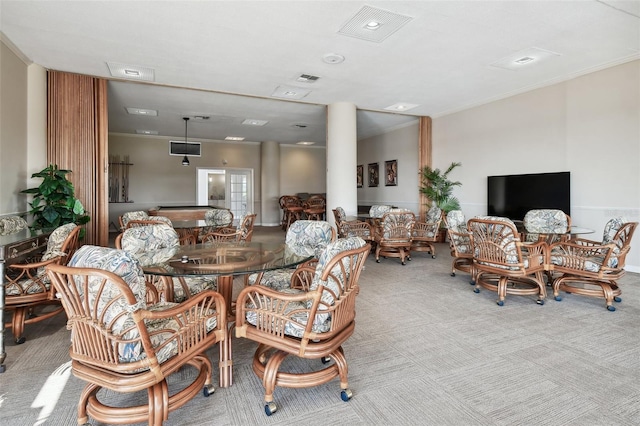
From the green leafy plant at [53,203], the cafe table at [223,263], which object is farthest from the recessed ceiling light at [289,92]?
the cafe table at [223,263]

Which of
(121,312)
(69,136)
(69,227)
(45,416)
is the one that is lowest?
(45,416)

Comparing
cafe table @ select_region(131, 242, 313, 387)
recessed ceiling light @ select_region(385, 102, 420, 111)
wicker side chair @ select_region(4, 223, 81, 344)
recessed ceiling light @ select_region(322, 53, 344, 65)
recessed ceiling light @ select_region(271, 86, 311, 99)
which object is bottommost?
wicker side chair @ select_region(4, 223, 81, 344)

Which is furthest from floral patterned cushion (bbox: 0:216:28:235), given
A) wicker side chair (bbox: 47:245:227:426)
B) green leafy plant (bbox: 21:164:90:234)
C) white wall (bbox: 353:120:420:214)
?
white wall (bbox: 353:120:420:214)

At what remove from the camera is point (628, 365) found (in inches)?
94.5

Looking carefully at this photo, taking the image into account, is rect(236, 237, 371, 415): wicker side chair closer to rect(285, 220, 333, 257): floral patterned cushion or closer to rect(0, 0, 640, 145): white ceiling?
rect(285, 220, 333, 257): floral patterned cushion

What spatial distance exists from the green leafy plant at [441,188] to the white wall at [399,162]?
501mm

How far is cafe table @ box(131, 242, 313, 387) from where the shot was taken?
2.01 meters

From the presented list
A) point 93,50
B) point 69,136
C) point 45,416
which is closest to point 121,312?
point 45,416

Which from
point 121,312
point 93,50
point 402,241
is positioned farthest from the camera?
point 402,241

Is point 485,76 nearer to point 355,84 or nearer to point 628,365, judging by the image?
point 355,84

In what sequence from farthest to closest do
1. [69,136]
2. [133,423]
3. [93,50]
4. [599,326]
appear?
[69,136] < [93,50] < [599,326] < [133,423]

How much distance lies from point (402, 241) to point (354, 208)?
1.99 meters

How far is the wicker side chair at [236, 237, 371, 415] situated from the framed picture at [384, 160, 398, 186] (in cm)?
838

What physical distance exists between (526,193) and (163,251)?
20.7 ft
